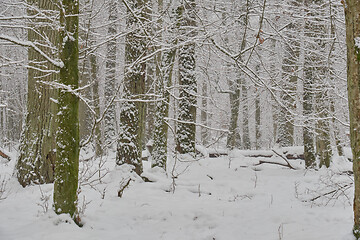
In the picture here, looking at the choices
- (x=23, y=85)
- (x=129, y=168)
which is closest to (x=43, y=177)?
(x=129, y=168)

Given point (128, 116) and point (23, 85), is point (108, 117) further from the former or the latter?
point (23, 85)

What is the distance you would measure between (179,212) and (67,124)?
236 cm

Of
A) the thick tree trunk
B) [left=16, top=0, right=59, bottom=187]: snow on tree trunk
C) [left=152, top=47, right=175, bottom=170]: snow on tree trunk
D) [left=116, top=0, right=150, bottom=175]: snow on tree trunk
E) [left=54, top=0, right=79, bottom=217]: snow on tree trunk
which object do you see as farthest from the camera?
[left=152, top=47, right=175, bottom=170]: snow on tree trunk

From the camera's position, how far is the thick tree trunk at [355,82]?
319 centimetres

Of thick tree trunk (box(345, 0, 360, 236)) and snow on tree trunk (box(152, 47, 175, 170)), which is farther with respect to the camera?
snow on tree trunk (box(152, 47, 175, 170))

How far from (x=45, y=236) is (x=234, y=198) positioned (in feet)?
11.8

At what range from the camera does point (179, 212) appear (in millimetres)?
4949

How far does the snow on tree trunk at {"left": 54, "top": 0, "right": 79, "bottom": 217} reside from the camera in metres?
3.70

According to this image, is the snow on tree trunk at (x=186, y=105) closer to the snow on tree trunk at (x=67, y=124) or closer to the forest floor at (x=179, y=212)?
the forest floor at (x=179, y=212)

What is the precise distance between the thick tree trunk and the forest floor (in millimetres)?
523

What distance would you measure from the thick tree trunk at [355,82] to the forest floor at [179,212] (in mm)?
523

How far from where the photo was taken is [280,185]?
716 centimetres

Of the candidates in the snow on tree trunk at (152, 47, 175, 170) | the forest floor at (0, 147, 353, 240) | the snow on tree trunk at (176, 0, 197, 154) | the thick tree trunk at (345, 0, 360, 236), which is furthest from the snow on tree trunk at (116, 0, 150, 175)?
the thick tree trunk at (345, 0, 360, 236)

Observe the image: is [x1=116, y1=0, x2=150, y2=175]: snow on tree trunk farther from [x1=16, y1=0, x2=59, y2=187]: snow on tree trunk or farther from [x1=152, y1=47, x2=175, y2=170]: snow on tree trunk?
[x1=16, y1=0, x2=59, y2=187]: snow on tree trunk
